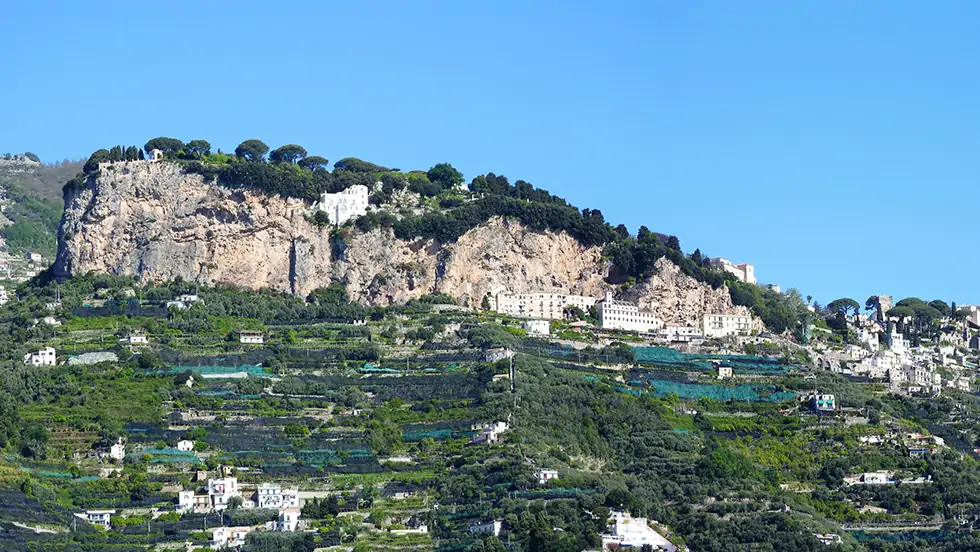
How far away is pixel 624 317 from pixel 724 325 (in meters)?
4.98

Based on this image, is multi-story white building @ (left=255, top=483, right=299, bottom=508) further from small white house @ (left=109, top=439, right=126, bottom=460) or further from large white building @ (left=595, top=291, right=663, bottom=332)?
large white building @ (left=595, top=291, right=663, bottom=332)

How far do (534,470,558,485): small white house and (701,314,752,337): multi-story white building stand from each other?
25926 millimetres

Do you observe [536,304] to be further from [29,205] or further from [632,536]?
[29,205]

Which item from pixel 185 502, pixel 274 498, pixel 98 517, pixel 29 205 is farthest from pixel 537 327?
pixel 29 205

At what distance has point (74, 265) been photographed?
323ft

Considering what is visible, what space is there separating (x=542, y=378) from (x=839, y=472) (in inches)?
457

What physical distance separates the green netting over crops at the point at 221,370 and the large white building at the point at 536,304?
47.5ft

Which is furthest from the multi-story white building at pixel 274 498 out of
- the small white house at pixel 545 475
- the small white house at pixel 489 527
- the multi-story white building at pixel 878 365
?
the multi-story white building at pixel 878 365

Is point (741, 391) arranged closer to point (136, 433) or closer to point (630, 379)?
point (630, 379)

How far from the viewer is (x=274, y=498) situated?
76375mm

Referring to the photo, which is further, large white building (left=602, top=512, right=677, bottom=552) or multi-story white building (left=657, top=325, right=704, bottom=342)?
multi-story white building (left=657, top=325, right=704, bottom=342)

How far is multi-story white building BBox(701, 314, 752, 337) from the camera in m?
102

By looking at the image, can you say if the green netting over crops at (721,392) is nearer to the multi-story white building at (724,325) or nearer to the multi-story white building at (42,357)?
the multi-story white building at (724,325)

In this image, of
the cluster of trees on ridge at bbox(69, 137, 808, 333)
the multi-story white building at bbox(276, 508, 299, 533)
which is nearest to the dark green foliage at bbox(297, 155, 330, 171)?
the cluster of trees on ridge at bbox(69, 137, 808, 333)
